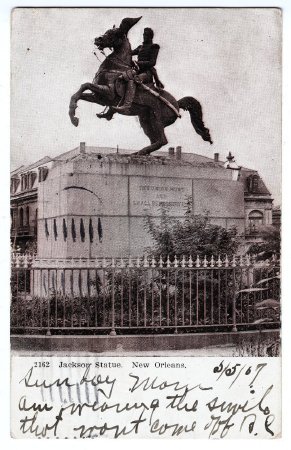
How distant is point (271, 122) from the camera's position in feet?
23.9

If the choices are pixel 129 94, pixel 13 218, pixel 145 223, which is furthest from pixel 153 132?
pixel 13 218

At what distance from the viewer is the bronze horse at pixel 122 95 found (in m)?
7.34

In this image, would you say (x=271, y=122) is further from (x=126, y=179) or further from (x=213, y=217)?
(x=126, y=179)

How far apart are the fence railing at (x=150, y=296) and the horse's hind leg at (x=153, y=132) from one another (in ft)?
4.03

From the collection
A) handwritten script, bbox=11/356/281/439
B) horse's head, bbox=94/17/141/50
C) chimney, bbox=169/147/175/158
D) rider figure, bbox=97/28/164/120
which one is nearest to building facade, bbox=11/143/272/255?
chimney, bbox=169/147/175/158

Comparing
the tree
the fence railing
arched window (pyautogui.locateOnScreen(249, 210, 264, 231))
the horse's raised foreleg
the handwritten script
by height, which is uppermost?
the horse's raised foreleg

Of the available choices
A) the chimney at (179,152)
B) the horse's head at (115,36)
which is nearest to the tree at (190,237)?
the chimney at (179,152)

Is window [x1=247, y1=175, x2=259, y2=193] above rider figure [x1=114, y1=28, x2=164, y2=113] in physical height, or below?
below

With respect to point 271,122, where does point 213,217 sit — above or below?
below

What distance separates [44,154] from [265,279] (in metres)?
2.74

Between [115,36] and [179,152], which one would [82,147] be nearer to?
[179,152]

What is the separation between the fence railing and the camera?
7.38 meters

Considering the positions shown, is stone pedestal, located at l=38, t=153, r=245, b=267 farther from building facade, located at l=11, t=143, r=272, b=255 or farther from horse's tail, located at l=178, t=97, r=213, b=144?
horse's tail, located at l=178, t=97, r=213, b=144
